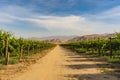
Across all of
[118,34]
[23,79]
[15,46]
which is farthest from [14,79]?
[15,46]

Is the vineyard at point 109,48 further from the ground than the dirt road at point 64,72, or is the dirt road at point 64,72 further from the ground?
the vineyard at point 109,48

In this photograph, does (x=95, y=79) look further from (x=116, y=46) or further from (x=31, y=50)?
(x=31, y=50)

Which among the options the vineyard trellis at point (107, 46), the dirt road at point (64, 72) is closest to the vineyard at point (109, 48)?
the vineyard trellis at point (107, 46)

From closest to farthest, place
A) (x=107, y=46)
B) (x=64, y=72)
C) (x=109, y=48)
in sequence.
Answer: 1. (x=64, y=72)
2. (x=109, y=48)
3. (x=107, y=46)

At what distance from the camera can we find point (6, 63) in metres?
25.8

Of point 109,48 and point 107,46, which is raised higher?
point 107,46

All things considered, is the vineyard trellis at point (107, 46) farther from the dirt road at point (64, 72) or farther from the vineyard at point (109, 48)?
the dirt road at point (64, 72)

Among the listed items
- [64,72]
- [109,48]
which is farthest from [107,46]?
[64,72]

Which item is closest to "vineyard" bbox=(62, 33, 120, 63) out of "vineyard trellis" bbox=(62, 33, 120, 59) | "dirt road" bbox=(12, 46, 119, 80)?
"vineyard trellis" bbox=(62, 33, 120, 59)

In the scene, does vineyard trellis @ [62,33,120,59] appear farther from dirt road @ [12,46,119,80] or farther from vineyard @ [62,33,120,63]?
dirt road @ [12,46,119,80]

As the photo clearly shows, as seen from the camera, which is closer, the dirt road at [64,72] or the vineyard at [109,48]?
the dirt road at [64,72]

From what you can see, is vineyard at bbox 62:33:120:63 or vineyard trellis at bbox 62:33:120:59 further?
vineyard trellis at bbox 62:33:120:59

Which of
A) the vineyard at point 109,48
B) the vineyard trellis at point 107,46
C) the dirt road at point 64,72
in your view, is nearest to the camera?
the dirt road at point 64,72

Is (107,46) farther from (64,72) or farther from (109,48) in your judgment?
(64,72)
